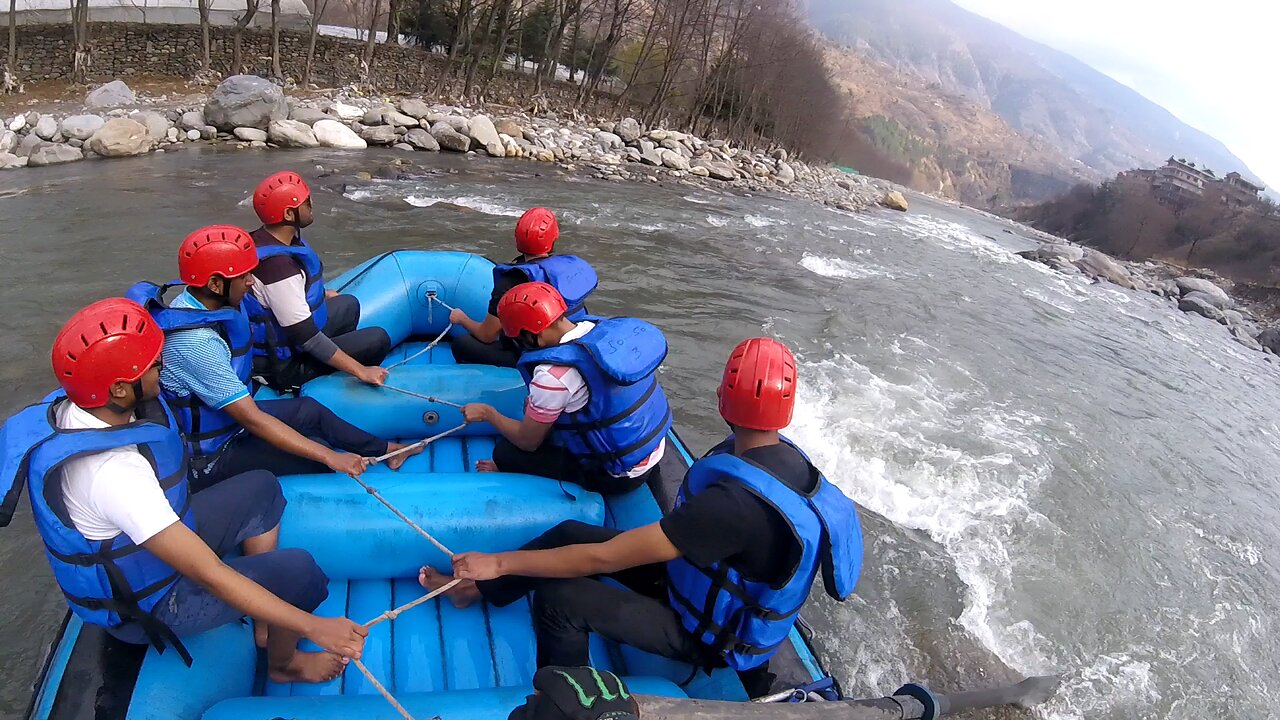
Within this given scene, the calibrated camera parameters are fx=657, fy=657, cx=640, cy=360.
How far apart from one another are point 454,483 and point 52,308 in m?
5.76

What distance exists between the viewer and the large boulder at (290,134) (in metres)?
13.6

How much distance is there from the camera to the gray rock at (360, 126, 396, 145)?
1500 centimetres

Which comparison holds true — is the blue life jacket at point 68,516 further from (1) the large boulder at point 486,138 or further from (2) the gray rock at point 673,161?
(2) the gray rock at point 673,161

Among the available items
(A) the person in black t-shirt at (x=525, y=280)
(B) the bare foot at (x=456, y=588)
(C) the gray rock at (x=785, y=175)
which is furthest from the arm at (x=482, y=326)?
(C) the gray rock at (x=785, y=175)

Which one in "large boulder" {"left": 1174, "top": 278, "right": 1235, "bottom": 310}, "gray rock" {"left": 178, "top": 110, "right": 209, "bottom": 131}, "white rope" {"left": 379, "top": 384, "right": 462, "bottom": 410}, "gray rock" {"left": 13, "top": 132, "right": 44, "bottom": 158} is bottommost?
"gray rock" {"left": 13, "top": 132, "right": 44, "bottom": 158}

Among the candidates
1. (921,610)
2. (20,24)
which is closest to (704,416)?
(921,610)

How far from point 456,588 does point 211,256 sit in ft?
5.40

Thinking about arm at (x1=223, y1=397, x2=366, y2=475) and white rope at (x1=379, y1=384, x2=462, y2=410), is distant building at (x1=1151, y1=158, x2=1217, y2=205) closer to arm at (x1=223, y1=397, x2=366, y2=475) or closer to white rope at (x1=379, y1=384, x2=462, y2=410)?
white rope at (x1=379, y1=384, x2=462, y2=410)

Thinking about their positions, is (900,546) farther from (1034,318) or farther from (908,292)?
(1034,318)

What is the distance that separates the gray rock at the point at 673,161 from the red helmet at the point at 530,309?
1883cm

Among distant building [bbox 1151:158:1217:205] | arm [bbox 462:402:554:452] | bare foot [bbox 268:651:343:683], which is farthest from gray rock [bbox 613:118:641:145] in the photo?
distant building [bbox 1151:158:1217:205]

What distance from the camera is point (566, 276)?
156 inches

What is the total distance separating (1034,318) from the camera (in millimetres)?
12078

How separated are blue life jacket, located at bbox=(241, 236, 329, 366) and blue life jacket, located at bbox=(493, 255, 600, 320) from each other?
1.10 meters
